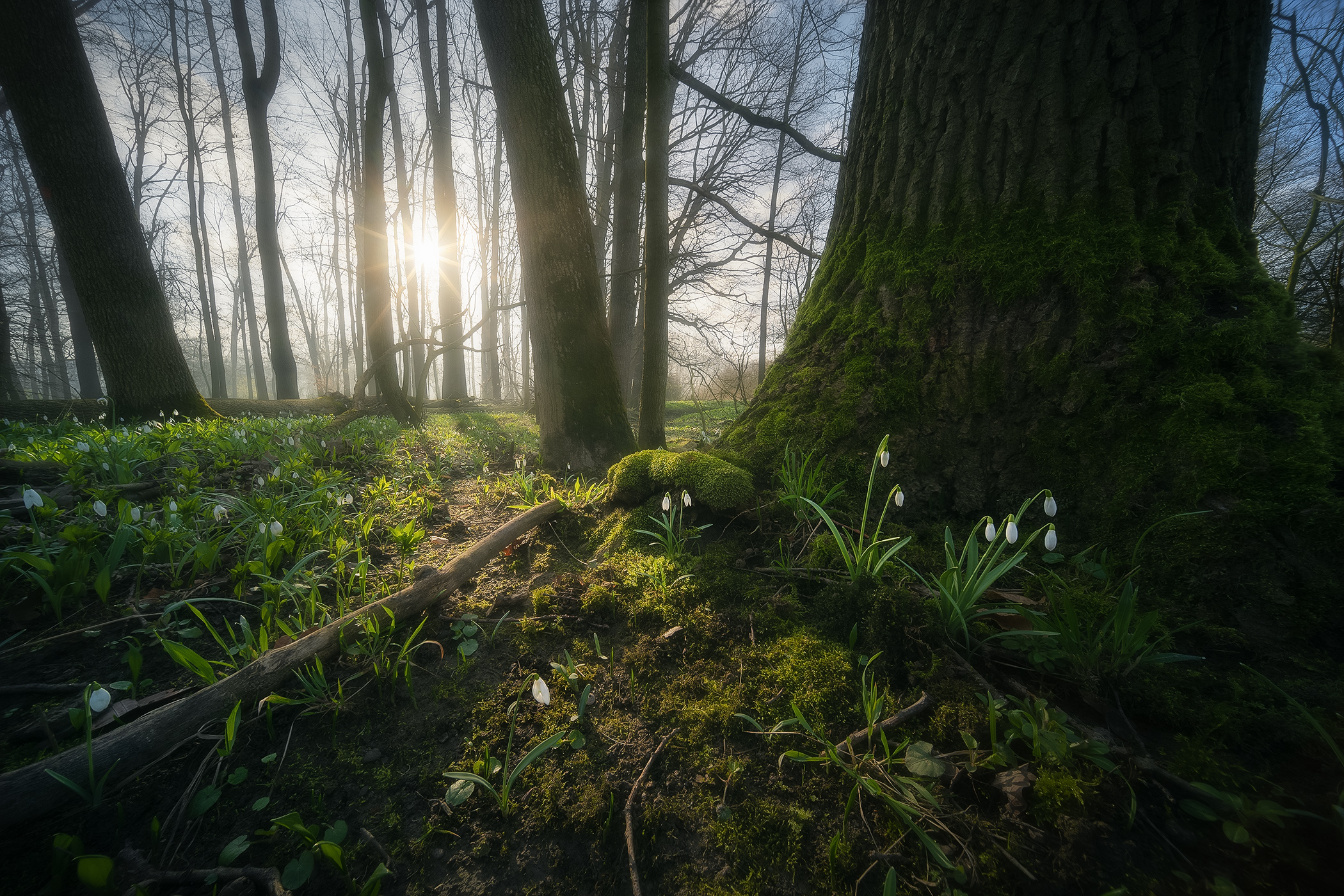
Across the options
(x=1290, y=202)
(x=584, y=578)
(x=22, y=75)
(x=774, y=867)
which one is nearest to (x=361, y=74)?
(x=22, y=75)

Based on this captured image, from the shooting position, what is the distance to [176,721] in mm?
1306

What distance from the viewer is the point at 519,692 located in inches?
61.2

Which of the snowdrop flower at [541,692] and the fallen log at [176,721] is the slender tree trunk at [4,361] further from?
the snowdrop flower at [541,692]

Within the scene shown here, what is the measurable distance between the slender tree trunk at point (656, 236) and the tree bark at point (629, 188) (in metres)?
0.16

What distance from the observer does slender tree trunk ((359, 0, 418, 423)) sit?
6141mm

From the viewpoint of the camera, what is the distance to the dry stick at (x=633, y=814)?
106 cm

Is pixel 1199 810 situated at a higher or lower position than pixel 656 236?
lower

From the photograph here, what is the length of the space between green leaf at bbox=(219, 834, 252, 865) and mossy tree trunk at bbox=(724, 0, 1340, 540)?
94.4 inches

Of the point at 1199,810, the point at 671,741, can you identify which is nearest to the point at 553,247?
the point at 671,741

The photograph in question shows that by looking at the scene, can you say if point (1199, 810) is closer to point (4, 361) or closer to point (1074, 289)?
point (1074, 289)

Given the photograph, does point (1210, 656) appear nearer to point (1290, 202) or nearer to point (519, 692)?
point (519, 692)

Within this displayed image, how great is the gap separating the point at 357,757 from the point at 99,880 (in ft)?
1.64

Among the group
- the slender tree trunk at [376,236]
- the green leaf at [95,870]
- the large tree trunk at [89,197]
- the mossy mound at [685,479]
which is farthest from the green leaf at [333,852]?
the large tree trunk at [89,197]

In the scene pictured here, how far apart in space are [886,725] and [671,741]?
61cm
